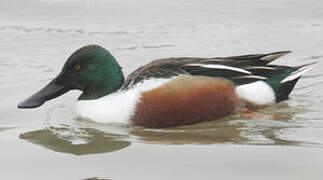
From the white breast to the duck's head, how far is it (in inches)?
3.6

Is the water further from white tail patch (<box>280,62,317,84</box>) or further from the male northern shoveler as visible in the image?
white tail patch (<box>280,62,317,84</box>)

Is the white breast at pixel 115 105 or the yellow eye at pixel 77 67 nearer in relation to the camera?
the white breast at pixel 115 105

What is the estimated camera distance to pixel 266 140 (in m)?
5.28

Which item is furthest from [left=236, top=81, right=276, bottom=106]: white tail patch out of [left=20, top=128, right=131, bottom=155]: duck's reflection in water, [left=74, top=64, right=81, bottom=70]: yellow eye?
[left=74, top=64, right=81, bottom=70]: yellow eye

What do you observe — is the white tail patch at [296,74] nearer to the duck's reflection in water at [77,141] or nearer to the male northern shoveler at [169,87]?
the male northern shoveler at [169,87]

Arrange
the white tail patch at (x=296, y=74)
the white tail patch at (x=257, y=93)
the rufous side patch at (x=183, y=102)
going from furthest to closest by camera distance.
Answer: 1. the white tail patch at (x=296, y=74)
2. the white tail patch at (x=257, y=93)
3. the rufous side patch at (x=183, y=102)

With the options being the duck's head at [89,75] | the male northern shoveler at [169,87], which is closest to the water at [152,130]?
the male northern shoveler at [169,87]

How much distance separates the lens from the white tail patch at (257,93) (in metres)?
5.98

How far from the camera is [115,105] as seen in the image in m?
5.81

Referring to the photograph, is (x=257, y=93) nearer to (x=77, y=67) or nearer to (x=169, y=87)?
(x=169, y=87)

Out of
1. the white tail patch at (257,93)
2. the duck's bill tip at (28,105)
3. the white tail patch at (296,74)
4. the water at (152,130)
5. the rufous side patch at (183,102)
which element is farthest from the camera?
the white tail patch at (296,74)

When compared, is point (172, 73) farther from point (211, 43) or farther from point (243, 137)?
point (211, 43)

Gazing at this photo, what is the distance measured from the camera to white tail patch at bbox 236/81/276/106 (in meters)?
5.98

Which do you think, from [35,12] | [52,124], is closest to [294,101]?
[52,124]
